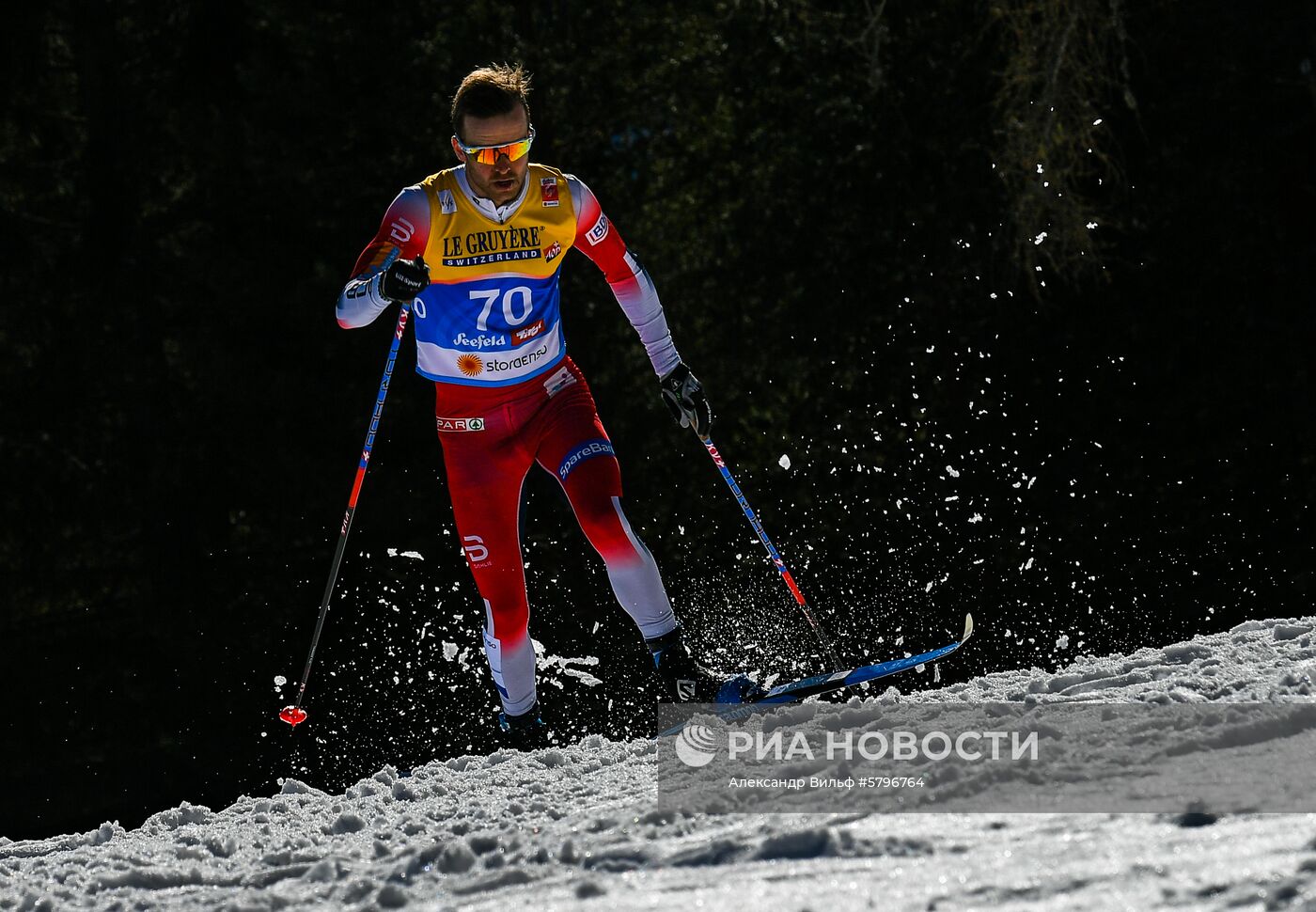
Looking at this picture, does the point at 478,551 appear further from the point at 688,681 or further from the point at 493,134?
the point at 493,134

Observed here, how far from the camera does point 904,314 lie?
14719mm

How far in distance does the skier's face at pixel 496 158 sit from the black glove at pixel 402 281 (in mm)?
427

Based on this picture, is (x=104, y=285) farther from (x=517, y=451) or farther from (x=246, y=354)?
(x=517, y=451)

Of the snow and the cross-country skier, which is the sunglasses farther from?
the snow

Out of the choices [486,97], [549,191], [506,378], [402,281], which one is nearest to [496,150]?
[486,97]

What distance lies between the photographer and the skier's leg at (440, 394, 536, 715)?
5215mm

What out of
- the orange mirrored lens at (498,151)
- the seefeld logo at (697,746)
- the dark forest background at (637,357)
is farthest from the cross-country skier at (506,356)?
the dark forest background at (637,357)

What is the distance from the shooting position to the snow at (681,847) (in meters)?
2.62

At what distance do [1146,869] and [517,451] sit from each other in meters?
3.04

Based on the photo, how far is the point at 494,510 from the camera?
5211 millimetres

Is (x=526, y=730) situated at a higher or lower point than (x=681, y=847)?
higher

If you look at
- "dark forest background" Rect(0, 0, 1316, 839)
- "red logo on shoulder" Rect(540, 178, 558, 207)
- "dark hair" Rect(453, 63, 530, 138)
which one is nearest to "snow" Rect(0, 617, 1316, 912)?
"red logo on shoulder" Rect(540, 178, 558, 207)

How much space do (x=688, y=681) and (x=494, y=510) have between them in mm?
872

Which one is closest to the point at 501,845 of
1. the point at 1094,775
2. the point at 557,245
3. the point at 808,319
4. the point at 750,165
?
the point at 1094,775
